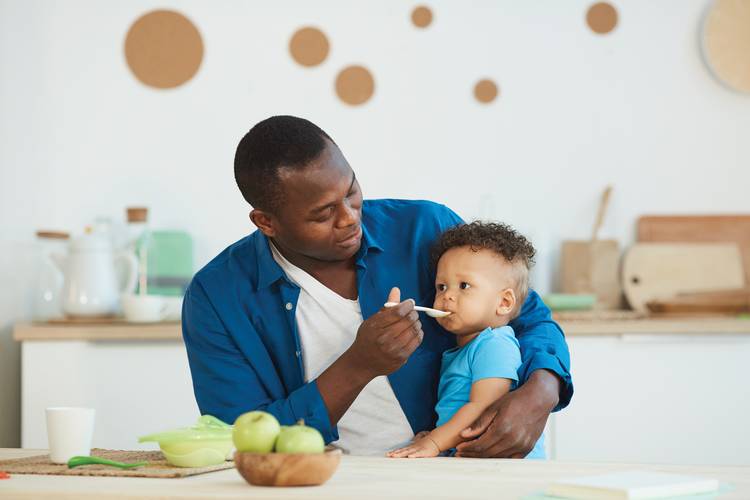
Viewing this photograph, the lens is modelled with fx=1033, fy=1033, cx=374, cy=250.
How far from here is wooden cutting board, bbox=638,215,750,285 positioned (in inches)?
141

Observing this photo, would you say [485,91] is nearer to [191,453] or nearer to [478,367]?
[478,367]

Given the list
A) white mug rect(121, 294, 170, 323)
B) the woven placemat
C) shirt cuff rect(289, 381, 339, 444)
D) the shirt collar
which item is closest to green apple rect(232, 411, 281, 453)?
the woven placemat

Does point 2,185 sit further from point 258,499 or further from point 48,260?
point 258,499

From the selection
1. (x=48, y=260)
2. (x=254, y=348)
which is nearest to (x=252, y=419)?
(x=254, y=348)

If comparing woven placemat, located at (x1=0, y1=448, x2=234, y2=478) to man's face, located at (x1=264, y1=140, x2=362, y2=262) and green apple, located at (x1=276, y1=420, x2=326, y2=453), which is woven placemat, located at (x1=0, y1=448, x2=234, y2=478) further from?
man's face, located at (x1=264, y1=140, x2=362, y2=262)

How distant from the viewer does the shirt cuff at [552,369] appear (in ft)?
6.15

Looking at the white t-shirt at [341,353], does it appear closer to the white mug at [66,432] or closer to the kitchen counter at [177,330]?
the white mug at [66,432]

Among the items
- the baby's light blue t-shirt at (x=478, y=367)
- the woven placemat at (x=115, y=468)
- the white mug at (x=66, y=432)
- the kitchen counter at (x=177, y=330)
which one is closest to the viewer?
the woven placemat at (x=115, y=468)

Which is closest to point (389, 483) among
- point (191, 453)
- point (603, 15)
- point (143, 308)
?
point (191, 453)

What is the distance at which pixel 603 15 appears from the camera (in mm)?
3637

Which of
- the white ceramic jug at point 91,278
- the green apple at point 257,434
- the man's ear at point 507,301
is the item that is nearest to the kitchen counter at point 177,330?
the white ceramic jug at point 91,278

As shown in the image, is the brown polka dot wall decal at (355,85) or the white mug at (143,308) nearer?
the white mug at (143,308)

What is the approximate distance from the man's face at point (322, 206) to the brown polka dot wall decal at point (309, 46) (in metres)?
1.88

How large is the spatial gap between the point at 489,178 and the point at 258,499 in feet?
8.59
